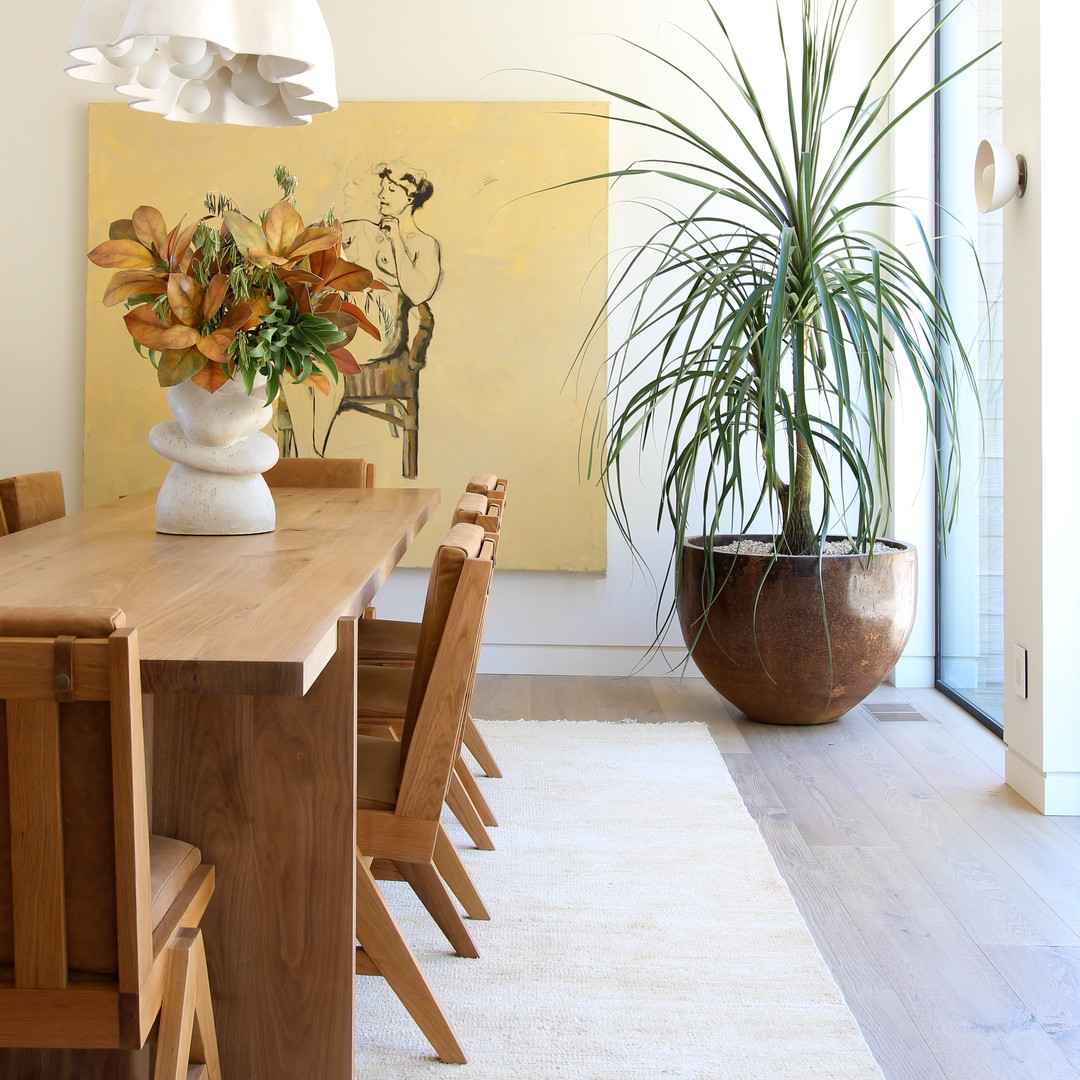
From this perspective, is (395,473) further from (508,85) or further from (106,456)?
(508,85)

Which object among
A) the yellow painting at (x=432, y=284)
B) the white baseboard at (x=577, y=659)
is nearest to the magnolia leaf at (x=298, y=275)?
the yellow painting at (x=432, y=284)

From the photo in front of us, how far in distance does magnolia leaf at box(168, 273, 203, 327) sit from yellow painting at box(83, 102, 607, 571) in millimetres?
2252

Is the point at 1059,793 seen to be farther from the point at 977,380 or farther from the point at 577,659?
the point at 577,659

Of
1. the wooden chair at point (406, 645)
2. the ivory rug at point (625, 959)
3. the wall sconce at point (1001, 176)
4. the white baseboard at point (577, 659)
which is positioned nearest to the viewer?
the ivory rug at point (625, 959)

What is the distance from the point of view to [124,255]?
A: 2037mm

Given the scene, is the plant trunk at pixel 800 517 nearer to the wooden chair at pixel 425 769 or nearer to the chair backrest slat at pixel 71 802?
the wooden chair at pixel 425 769

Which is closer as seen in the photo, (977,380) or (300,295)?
(300,295)

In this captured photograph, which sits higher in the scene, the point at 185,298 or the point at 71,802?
the point at 185,298

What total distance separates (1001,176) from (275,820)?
8.02ft

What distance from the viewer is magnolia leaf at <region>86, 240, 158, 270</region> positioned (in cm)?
202

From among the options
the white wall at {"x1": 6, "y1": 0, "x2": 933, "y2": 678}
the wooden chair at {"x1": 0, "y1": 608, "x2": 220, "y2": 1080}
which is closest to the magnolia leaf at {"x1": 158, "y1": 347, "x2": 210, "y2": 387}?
the wooden chair at {"x1": 0, "y1": 608, "x2": 220, "y2": 1080}

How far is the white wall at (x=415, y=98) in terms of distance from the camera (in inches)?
167

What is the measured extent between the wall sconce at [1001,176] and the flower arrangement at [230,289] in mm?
1725

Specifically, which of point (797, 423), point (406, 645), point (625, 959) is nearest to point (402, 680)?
point (406, 645)
